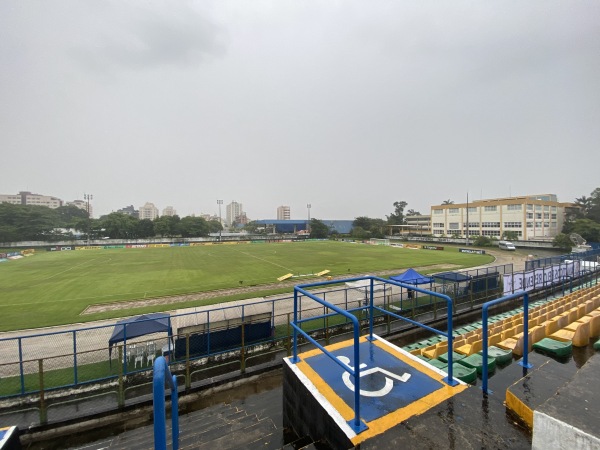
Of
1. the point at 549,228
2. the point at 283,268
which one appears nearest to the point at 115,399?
the point at 283,268

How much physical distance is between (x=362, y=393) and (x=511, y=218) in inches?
3321

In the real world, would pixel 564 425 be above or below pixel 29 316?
above

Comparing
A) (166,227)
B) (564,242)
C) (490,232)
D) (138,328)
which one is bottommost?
(564,242)

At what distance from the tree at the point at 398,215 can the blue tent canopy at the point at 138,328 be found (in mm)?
122038

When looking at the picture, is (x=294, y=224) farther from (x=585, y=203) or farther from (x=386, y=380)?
(x=386, y=380)

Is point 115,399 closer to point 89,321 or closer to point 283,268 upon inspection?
point 89,321

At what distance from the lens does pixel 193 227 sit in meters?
99.6

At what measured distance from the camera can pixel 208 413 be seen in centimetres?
666

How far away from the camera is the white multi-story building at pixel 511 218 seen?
68.1 m

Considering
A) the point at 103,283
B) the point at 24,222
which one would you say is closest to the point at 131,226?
the point at 24,222

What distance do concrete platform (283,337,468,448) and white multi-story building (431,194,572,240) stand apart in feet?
262

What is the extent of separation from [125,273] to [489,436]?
119ft

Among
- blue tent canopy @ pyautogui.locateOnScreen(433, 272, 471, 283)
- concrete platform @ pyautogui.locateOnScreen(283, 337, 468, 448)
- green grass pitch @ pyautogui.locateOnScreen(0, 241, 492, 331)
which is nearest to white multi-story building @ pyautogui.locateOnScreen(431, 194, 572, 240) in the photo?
green grass pitch @ pyautogui.locateOnScreen(0, 241, 492, 331)

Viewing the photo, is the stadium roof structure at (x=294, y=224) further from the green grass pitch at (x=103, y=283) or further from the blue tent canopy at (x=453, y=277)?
the blue tent canopy at (x=453, y=277)
